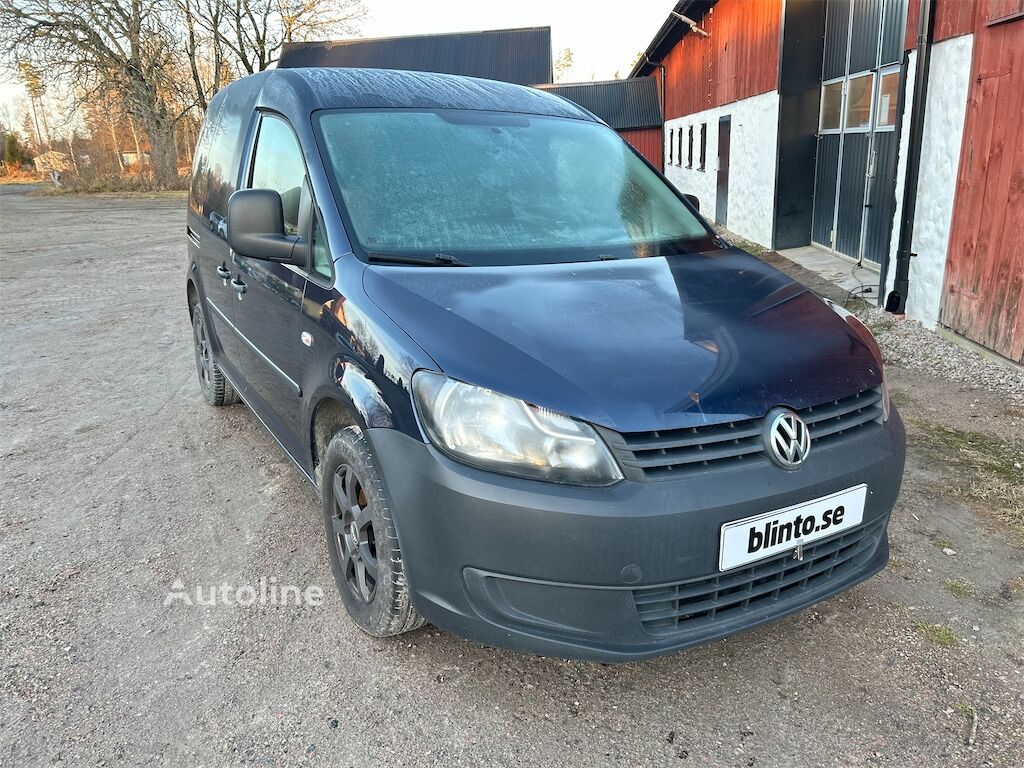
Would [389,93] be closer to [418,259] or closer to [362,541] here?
[418,259]

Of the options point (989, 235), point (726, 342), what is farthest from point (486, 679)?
point (989, 235)

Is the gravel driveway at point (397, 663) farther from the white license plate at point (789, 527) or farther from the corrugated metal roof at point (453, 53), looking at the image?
the corrugated metal roof at point (453, 53)

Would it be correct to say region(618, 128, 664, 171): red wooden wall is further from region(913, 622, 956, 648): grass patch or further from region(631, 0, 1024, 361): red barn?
region(913, 622, 956, 648): grass patch

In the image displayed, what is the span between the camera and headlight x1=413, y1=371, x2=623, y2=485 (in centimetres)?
191

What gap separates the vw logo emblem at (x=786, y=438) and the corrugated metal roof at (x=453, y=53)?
115 ft

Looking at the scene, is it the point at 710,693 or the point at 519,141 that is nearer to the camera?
the point at 710,693

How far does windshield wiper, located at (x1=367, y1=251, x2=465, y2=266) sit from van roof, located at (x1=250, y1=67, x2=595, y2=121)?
0.89m

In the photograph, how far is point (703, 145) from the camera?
1983 centimetres

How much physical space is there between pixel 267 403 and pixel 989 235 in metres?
5.34

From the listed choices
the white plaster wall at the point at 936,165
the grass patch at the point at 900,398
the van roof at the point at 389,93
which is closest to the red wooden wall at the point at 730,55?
the white plaster wall at the point at 936,165

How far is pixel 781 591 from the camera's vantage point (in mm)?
2184

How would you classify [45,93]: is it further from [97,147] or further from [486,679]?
[486,679]

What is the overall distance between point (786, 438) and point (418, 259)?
1336mm

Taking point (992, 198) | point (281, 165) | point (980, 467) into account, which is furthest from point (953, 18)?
point (281, 165)
